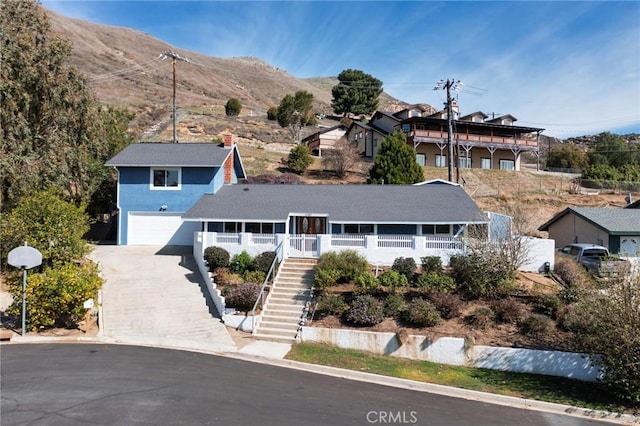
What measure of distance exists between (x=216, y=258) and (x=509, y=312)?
1319cm

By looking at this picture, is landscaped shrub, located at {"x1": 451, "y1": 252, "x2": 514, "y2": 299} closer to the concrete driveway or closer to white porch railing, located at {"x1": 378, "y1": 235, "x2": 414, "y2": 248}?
white porch railing, located at {"x1": 378, "y1": 235, "x2": 414, "y2": 248}

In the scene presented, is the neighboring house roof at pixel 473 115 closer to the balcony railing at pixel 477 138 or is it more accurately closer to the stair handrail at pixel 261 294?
the balcony railing at pixel 477 138

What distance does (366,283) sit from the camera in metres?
17.9

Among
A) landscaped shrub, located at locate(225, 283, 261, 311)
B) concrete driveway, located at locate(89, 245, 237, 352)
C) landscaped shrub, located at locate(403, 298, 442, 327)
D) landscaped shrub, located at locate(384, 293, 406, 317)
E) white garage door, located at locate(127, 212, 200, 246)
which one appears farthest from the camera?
white garage door, located at locate(127, 212, 200, 246)

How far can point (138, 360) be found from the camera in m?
12.8

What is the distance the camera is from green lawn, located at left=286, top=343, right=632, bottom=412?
39.7 feet

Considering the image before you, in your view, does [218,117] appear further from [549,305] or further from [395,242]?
[549,305]

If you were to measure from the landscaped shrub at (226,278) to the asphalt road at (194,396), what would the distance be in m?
5.76

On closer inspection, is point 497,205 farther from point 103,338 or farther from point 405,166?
point 103,338

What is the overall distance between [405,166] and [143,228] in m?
21.4

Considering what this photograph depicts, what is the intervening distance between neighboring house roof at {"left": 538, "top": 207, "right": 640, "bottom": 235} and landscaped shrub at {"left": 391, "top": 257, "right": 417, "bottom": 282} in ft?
47.2

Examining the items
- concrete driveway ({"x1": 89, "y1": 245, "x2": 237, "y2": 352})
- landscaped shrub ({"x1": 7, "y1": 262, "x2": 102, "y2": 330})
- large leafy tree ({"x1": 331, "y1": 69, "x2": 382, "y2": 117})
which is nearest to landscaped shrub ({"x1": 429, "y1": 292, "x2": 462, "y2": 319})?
concrete driveway ({"x1": 89, "y1": 245, "x2": 237, "y2": 352})

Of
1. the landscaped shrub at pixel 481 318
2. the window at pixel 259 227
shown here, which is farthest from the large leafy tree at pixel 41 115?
the landscaped shrub at pixel 481 318

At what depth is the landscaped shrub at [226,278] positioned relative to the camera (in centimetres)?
1920
